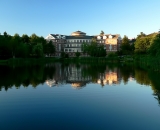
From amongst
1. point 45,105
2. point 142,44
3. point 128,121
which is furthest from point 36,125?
point 142,44

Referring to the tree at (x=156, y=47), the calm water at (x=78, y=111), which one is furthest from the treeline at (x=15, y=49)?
the calm water at (x=78, y=111)

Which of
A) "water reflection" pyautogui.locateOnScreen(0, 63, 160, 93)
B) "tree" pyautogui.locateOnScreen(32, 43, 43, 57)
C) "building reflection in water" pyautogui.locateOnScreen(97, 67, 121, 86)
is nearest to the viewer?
"water reflection" pyautogui.locateOnScreen(0, 63, 160, 93)

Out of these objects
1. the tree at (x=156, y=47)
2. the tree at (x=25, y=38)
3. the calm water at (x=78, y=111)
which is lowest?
A: the calm water at (x=78, y=111)

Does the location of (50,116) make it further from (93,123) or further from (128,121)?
(128,121)

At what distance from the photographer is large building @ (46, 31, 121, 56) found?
319 feet

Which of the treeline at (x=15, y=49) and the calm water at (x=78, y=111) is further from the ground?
the treeline at (x=15, y=49)

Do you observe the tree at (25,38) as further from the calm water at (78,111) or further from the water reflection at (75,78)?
the calm water at (78,111)

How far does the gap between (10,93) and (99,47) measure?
7077 cm

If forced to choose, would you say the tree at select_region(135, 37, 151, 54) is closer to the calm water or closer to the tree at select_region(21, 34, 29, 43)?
the tree at select_region(21, 34, 29, 43)

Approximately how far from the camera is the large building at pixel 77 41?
97375 mm

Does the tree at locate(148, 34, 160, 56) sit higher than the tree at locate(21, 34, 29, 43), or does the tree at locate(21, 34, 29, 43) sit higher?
the tree at locate(21, 34, 29, 43)

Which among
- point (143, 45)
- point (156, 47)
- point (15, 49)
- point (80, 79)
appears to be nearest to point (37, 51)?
point (15, 49)

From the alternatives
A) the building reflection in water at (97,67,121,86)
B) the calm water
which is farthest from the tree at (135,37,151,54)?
the calm water

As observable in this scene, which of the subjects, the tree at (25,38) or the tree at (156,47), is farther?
the tree at (25,38)
